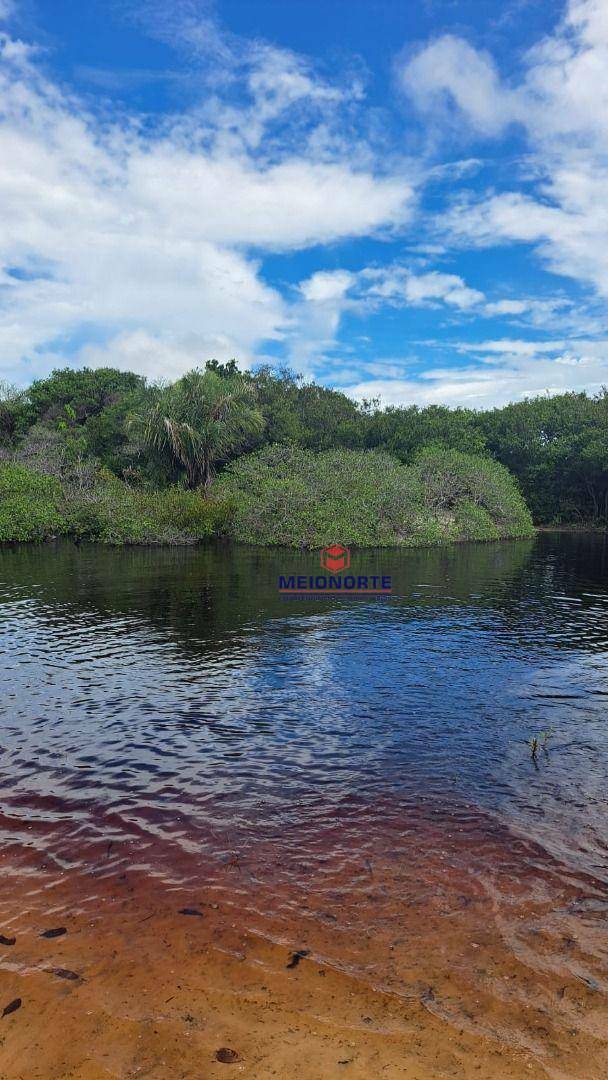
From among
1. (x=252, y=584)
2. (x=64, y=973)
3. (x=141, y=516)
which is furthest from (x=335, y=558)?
(x=64, y=973)

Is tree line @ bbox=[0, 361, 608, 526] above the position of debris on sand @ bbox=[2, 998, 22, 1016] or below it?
above

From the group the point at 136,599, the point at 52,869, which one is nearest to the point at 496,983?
the point at 52,869

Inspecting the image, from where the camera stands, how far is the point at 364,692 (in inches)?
412

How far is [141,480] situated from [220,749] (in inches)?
1566

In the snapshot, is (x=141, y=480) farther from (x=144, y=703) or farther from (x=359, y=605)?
(x=144, y=703)

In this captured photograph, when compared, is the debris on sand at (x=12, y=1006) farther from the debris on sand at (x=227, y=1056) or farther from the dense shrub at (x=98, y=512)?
the dense shrub at (x=98, y=512)

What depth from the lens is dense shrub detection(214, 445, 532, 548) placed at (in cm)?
Result: 3434

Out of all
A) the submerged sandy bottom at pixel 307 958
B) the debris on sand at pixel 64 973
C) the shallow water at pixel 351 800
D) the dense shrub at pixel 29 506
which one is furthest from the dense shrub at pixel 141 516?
the debris on sand at pixel 64 973

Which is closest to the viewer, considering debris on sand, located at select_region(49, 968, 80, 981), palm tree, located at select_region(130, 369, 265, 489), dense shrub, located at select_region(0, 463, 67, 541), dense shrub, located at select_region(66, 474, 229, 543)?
debris on sand, located at select_region(49, 968, 80, 981)

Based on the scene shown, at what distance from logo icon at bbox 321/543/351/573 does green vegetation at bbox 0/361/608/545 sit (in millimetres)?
793

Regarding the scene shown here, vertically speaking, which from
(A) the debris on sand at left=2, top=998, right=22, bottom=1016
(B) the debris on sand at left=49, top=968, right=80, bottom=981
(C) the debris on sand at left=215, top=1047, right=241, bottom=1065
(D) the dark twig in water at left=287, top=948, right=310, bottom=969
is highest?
(A) the debris on sand at left=2, top=998, right=22, bottom=1016

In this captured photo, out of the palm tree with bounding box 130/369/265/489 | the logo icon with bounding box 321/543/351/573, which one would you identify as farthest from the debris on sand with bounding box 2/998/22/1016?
the palm tree with bounding box 130/369/265/489

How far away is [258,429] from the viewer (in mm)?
43625

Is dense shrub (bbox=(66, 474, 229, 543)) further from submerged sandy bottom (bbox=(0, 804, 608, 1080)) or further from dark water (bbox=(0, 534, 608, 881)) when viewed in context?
submerged sandy bottom (bbox=(0, 804, 608, 1080))
